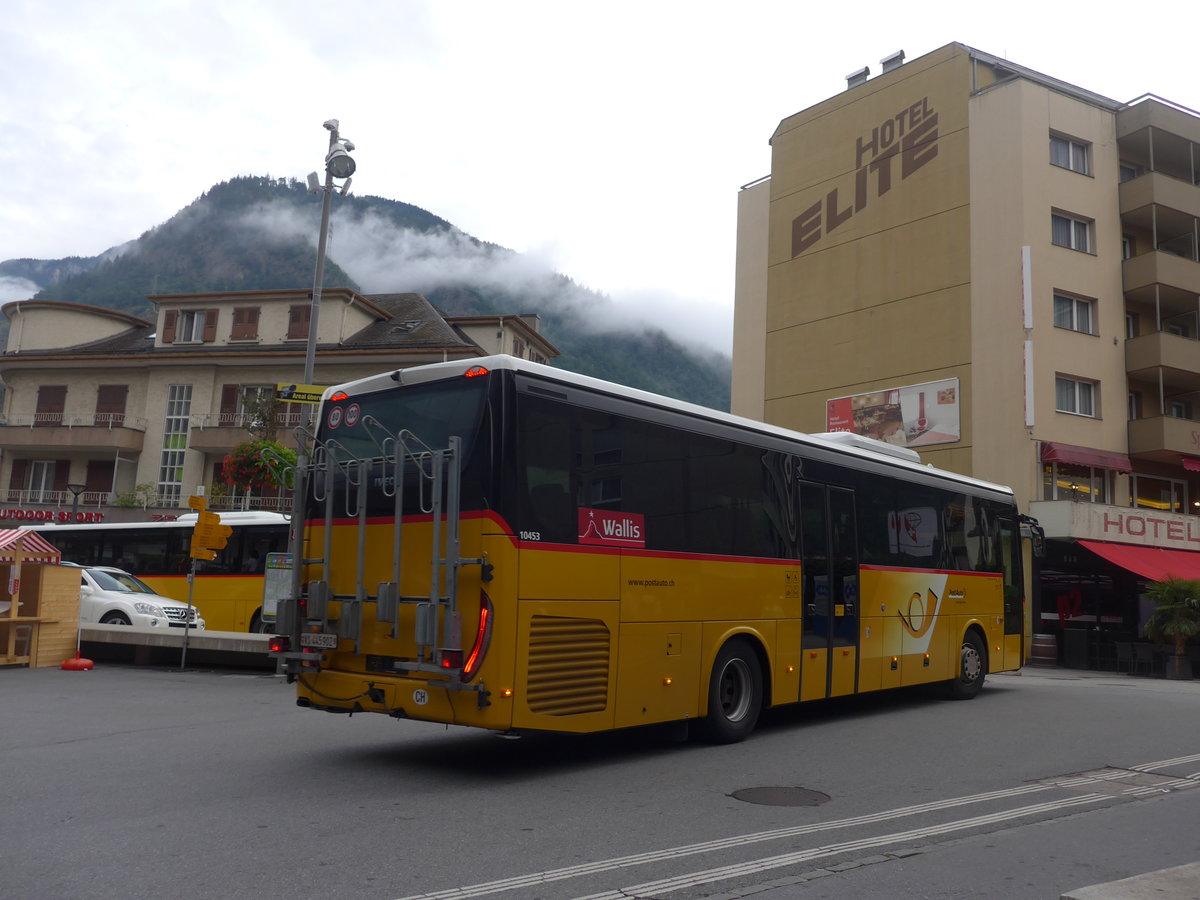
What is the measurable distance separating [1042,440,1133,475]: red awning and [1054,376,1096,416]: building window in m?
1.29

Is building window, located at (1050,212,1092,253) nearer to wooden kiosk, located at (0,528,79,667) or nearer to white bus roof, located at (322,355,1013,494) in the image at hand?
white bus roof, located at (322,355,1013,494)

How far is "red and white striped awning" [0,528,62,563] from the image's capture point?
1728cm

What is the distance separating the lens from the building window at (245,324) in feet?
156

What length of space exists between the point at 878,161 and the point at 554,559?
3185 cm

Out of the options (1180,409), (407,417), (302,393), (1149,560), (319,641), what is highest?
(1180,409)

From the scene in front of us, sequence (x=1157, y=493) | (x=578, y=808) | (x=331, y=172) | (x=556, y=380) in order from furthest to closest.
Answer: (x=1157, y=493), (x=331, y=172), (x=556, y=380), (x=578, y=808)

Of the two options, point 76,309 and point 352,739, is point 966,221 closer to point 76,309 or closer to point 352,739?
point 352,739

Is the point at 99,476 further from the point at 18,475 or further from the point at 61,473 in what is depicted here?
the point at 18,475

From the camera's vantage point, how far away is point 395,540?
834cm

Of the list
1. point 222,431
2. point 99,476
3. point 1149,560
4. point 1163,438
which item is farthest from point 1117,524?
point 99,476

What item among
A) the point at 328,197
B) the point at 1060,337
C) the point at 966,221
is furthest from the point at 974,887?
the point at 966,221

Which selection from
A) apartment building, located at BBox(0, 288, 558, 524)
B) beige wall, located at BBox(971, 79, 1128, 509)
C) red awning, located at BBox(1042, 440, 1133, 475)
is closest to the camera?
red awning, located at BBox(1042, 440, 1133, 475)

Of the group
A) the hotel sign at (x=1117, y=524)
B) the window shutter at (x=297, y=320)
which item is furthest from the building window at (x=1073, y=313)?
the window shutter at (x=297, y=320)

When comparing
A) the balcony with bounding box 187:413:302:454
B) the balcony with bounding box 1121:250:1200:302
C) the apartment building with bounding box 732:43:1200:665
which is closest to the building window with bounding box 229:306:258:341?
the balcony with bounding box 187:413:302:454
